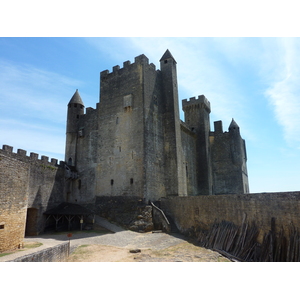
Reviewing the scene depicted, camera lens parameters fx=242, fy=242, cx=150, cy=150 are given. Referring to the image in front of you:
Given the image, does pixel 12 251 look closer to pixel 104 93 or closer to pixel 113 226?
pixel 113 226

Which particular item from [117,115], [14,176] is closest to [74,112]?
[117,115]

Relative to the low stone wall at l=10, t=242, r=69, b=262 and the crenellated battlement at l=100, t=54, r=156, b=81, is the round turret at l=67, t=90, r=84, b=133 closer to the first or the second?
the crenellated battlement at l=100, t=54, r=156, b=81

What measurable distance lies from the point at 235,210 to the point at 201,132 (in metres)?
18.7

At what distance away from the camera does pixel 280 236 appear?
11477 millimetres

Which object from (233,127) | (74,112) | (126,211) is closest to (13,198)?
(126,211)

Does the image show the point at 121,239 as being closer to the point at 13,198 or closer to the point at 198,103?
the point at 13,198

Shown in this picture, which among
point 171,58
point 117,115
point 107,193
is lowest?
point 107,193

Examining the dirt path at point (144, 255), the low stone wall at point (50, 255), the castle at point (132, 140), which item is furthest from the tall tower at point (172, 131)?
the low stone wall at point (50, 255)

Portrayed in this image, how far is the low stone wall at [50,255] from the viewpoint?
27.2 feet

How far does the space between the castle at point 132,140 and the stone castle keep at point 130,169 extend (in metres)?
0.09

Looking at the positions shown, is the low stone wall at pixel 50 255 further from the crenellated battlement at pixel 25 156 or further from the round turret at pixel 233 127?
the round turret at pixel 233 127

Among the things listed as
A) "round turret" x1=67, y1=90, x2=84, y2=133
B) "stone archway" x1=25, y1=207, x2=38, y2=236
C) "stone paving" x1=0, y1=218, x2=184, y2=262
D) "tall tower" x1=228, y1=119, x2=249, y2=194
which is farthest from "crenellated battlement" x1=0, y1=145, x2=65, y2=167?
"tall tower" x1=228, y1=119, x2=249, y2=194

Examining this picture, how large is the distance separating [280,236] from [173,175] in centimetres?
1288

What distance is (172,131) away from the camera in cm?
2458
